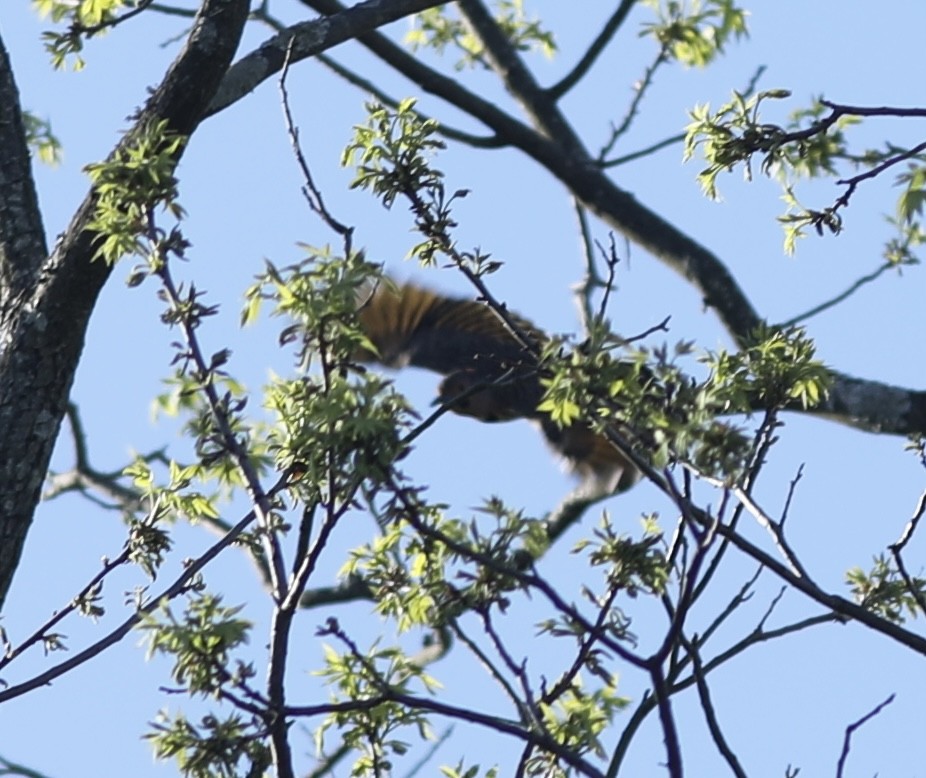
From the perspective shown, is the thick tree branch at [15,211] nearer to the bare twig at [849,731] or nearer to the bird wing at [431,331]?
the bare twig at [849,731]

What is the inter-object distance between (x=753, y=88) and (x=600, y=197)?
874mm

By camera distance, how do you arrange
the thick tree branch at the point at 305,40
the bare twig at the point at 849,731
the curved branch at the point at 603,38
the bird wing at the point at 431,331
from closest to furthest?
the bare twig at the point at 849,731 → the thick tree branch at the point at 305,40 → the curved branch at the point at 603,38 → the bird wing at the point at 431,331

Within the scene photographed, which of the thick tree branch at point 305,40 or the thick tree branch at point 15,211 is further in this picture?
the thick tree branch at point 305,40

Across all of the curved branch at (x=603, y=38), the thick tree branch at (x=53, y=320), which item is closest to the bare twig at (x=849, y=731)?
the thick tree branch at (x=53, y=320)

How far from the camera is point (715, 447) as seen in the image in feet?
7.25

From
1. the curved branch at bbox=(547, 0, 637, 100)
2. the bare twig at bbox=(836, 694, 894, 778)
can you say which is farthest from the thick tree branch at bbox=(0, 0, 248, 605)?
the curved branch at bbox=(547, 0, 637, 100)

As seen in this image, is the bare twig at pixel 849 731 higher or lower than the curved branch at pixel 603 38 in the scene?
lower

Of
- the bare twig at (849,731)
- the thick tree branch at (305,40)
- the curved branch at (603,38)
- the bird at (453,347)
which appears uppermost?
the curved branch at (603,38)

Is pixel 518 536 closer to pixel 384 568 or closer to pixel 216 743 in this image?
pixel 384 568

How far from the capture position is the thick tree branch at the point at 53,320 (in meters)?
3.01

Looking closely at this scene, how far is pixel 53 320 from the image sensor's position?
3.11 meters

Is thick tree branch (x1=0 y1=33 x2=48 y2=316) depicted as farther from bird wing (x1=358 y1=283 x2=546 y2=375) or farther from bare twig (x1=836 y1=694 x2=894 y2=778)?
bird wing (x1=358 y1=283 x2=546 y2=375)

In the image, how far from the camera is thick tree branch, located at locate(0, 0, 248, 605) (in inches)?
119

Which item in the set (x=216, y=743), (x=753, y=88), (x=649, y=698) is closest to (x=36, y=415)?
(x=216, y=743)
